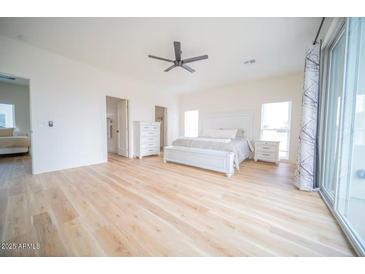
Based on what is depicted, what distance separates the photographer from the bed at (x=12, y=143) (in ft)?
14.1

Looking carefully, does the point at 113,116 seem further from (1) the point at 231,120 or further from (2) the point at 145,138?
(1) the point at 231,120

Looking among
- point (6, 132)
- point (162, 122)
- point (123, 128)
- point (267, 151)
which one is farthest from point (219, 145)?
point (6, 132)

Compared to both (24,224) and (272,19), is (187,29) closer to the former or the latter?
(272,19)

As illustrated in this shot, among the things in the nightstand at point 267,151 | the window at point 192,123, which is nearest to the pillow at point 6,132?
the window at point 192,123

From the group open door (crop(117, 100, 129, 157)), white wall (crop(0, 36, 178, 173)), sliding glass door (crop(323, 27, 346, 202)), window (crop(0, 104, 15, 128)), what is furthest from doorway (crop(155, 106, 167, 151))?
window (crop(0, 104, 15, 128))

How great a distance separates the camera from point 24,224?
1385 mm

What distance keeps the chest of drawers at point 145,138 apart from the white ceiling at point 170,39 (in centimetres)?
172

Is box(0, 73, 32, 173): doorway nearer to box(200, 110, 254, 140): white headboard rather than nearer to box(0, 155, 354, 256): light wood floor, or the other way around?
box(0, 155, 354, 256): light wood floor

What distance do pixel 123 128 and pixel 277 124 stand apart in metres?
4.89

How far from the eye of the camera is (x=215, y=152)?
9.74 ft

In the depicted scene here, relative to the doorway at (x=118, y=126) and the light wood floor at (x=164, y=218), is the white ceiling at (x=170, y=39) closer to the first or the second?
the doorway at (x=118, y=126)

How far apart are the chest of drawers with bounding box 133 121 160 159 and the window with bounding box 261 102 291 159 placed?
3512 mm
